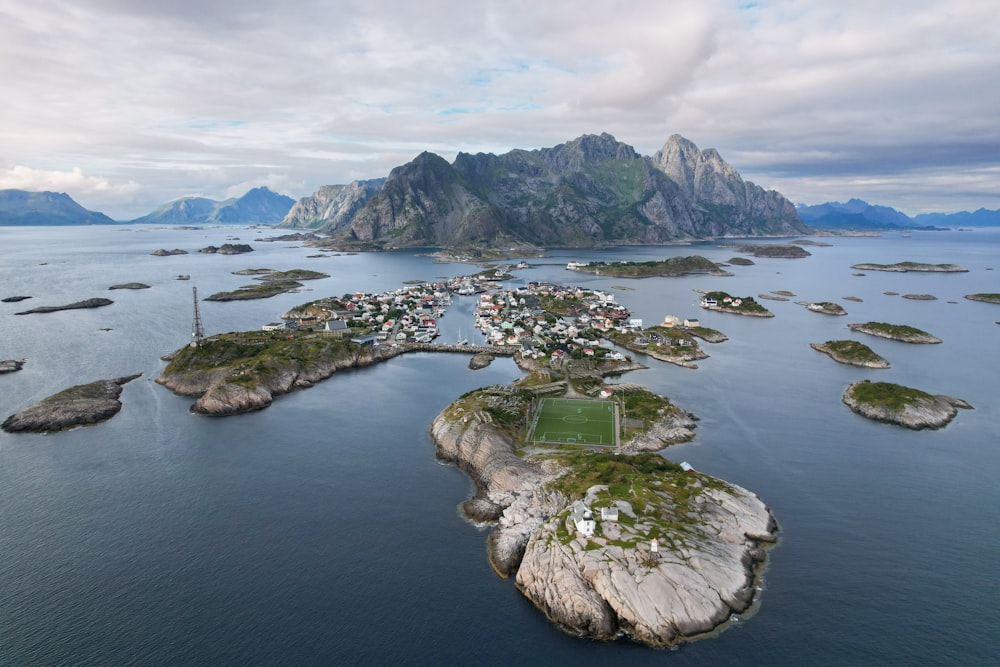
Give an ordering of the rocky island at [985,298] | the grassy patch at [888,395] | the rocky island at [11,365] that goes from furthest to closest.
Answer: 1. the rocky island at [985,298]
2. the rocky island at [11,365]
3. the grassy patch at [888,395]

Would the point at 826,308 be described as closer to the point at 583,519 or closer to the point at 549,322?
the point at 549,322

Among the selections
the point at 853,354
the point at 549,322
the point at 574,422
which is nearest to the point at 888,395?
the point at 853,354

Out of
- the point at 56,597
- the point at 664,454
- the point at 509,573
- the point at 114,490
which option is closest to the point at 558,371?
the point at 664,454

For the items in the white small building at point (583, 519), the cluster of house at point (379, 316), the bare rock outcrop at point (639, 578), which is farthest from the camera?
the cluster of house at point (379, 316)

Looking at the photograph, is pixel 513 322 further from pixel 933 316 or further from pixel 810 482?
pixel 933 316

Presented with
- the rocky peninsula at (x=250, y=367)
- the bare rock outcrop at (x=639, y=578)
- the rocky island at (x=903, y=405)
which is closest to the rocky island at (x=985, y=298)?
the rocky island at (x=903, y=405)

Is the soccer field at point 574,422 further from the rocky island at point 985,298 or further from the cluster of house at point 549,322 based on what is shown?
the rocky island at point 985,298
